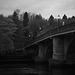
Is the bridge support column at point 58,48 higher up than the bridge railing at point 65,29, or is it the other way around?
the bridge railing at point 65,29

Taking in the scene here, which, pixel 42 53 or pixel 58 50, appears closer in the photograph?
pixel 58 50

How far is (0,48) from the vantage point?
6962 centimetres

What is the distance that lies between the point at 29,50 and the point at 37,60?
1908cm

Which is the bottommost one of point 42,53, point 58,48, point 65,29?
point 42,53

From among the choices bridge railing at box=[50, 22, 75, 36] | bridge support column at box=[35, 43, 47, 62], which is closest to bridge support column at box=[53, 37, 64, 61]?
bridge railing at box=[50, 22, 75, 36]

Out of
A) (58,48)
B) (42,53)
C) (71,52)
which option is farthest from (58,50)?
(42,53)

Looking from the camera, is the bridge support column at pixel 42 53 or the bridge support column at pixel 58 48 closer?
the bridge support column at pixel 58 48

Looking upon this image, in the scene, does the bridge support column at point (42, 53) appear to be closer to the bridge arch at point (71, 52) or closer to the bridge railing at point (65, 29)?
the bridge arch at point (71, 52)

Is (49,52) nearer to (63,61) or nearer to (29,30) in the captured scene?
(63,61)

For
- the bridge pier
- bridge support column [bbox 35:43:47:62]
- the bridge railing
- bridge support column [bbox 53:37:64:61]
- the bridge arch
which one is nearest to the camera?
the bridge railing

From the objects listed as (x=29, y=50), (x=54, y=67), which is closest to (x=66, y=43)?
(x=54, y=67)

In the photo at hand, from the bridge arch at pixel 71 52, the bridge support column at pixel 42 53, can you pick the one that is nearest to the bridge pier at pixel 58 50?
the bridge arch at pixel 71 52

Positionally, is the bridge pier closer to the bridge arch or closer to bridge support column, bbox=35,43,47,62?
the bridge arch

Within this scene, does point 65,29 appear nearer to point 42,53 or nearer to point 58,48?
point 58,48
